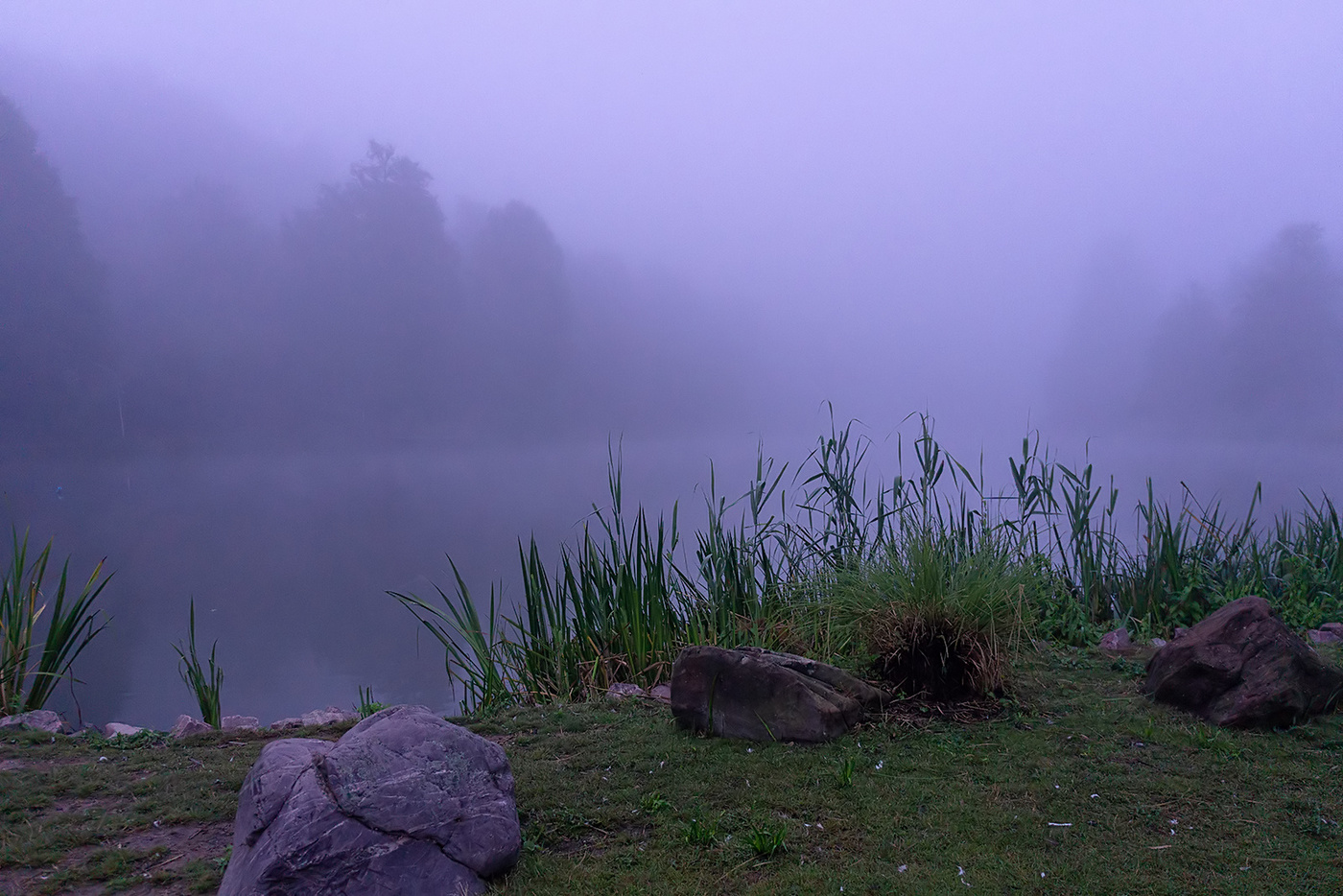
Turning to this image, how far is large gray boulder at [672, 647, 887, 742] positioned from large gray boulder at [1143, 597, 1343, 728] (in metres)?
1.12

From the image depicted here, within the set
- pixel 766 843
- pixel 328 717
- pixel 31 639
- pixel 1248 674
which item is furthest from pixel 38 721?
pixel 1248 674

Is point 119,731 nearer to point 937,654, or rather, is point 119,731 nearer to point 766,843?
point 766,843

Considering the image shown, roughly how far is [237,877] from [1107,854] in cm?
194

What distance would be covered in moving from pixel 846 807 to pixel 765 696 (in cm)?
58

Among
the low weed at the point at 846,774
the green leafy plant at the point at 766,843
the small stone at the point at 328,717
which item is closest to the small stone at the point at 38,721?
the small stone at the point at 328,717

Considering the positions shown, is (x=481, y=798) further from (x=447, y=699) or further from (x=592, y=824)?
(x=447, y=699)

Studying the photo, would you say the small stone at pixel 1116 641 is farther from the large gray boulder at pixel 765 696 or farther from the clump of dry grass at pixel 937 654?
the large gray boulder at pixel 765 696

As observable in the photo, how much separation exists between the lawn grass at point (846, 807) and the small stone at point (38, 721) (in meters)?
0.25

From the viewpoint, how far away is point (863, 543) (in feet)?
13.3

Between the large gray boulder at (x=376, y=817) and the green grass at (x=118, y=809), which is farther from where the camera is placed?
the green grass at (x=118, y=809)

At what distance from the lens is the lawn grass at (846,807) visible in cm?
169

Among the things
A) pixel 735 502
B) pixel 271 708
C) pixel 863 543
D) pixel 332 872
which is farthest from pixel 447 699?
pixel 332 872

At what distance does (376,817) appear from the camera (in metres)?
1.64

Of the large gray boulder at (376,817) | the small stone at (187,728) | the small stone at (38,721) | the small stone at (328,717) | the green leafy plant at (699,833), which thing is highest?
the large gray boulder at (376,817)
